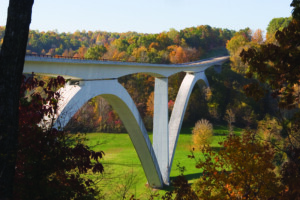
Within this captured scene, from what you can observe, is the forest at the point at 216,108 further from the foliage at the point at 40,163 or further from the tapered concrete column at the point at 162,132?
the tapered concrete column at the point at 162,132

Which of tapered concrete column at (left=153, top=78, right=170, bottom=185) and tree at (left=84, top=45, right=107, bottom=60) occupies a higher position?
tree at (left=84, top=45, right=107, bottom=60)

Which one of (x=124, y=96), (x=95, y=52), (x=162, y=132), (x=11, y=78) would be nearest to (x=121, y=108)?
(x=124, y=96)

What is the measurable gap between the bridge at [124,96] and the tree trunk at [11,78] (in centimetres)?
133

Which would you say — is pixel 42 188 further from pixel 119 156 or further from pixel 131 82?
pixel 131 82

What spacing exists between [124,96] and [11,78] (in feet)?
38.0

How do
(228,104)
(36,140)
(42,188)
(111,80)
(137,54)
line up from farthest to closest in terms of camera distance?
(137,54)
(228,104)
(111,80)
(36,140)
(42,188)

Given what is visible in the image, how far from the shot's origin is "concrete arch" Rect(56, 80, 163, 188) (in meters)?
11.9

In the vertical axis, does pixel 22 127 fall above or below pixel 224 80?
below

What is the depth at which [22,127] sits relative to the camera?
544cm

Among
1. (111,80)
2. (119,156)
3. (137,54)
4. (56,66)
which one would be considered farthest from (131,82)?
(56,66)

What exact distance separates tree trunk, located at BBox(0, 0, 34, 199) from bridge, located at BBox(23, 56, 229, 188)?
1.33m

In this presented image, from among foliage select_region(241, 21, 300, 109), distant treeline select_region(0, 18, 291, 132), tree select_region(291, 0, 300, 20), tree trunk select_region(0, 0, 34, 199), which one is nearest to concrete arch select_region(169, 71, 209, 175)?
distant treeline select_region(0, 18, 291, 132)

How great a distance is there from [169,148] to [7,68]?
65.4 feet

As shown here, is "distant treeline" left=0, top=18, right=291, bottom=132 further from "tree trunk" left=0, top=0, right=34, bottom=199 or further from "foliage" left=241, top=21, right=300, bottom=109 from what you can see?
"tree trunk" left=0, top=0, right=34, bottom=199
